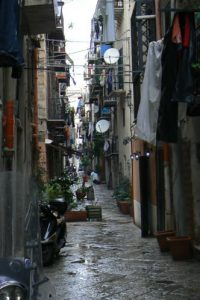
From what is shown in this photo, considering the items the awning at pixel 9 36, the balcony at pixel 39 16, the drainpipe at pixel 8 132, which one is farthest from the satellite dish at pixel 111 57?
the awning at pixel 9 36

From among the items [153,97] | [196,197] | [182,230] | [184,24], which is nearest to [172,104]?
[153,97]

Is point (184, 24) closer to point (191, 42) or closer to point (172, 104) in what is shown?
point (191, 42)

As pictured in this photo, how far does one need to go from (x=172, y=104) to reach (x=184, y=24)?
1.45m

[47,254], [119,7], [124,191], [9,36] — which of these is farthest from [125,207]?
[9,36]

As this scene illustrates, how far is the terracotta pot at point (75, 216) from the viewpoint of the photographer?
20.7 metres

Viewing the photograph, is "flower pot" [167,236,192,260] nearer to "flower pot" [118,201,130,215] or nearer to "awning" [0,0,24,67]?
"awning" [0,0,24,67]

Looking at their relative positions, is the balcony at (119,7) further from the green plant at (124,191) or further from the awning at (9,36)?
the awning at (9,36)

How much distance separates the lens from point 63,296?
25.6ft

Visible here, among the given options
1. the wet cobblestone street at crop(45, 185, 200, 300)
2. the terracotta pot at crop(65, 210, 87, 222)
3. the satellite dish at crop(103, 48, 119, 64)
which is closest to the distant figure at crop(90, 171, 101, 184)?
the satellite dish at crop(103, 48, 119, 64)

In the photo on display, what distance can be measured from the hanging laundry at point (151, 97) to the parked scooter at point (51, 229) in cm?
251

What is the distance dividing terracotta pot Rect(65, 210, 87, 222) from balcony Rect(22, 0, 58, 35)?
842 centimetres

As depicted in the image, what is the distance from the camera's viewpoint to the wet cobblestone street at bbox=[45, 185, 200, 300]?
310 inches

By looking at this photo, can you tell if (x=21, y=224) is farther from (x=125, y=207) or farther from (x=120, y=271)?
(x=125, y=207)

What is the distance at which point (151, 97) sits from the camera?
1040cm
